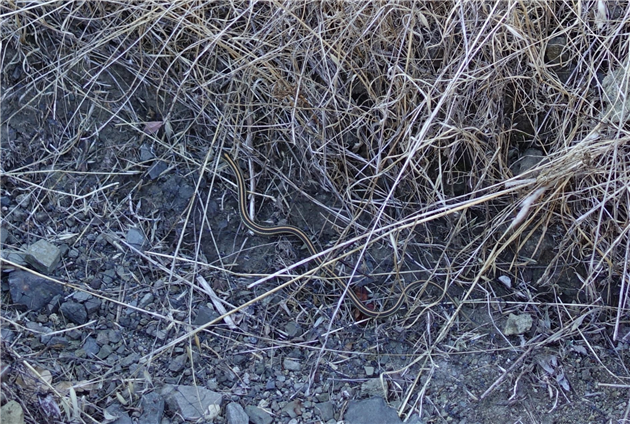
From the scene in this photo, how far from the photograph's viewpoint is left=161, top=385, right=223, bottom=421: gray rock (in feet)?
9.02

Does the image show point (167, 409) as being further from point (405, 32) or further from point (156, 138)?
point (405, 32)

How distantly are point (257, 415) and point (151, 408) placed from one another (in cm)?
42

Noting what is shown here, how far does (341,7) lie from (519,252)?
1.43 metres

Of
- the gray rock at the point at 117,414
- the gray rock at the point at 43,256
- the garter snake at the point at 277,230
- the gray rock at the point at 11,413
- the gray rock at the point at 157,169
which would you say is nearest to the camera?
the gray rock at the point at 11,413

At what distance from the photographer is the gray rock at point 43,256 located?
3.07 metres

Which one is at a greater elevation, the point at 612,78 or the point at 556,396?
the point at 612,78

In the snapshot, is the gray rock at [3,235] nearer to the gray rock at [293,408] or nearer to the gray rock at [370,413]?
the gray rock at [293,408]

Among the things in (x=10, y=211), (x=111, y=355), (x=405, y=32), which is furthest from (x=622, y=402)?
(x=10, y=211)

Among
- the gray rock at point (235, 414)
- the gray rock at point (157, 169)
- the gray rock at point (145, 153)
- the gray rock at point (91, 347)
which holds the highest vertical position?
the gray rock at point (145, 153)

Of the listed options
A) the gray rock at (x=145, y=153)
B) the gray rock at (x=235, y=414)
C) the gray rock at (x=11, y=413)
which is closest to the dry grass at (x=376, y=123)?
the gray rock at (x=145, y=153)

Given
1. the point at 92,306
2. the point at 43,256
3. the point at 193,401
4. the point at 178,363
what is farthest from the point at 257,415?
the point at 43,256

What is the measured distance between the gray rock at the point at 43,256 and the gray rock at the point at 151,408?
0.77 meters

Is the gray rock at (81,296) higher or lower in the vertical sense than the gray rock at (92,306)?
higher

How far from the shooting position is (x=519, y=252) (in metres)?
3.26
